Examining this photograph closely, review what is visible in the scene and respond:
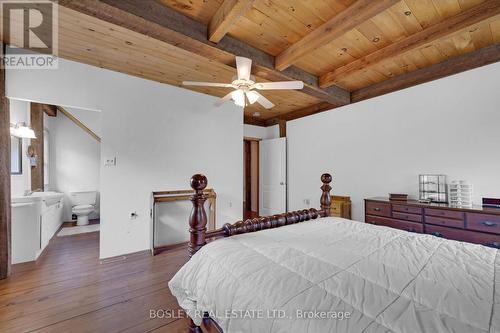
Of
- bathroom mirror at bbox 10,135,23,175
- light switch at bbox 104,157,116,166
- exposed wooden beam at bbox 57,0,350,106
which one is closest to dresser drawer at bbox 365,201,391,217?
exposed wooden beam at bbox 57,0,350,106

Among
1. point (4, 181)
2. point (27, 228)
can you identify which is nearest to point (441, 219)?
point (4, 181)

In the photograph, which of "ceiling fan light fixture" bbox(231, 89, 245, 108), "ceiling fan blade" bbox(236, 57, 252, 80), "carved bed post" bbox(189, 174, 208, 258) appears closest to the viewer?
"carved bed post" bbox(189, 174, 208, 258)

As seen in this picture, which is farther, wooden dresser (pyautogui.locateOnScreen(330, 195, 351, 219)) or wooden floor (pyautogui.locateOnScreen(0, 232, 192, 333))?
wooden dresser (pyautogui.locateOnScreen(330, 195, 351, 219))

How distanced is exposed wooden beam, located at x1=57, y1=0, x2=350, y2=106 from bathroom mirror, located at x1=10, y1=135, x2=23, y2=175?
277 centimetres

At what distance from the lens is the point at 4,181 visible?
2.29 metres

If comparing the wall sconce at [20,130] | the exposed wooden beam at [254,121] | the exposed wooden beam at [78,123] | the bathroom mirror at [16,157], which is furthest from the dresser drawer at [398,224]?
the exposed wooden beam at [78,123]

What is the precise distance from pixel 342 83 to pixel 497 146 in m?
2.03

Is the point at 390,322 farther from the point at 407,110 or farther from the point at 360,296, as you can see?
the point at 407,110

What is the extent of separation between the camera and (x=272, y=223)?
181 centimetres

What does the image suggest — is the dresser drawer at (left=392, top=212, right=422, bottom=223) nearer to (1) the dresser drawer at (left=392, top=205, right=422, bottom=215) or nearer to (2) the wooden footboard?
(1) the dresser drawer at (left=392, top=205, right=422, bottom=215)

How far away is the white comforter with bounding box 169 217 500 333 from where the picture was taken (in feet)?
2.30

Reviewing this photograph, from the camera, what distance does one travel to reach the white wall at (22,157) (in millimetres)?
3059

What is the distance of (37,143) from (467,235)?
6.41 metres

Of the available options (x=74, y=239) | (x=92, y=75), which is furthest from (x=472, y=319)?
(x=74, y=239)
